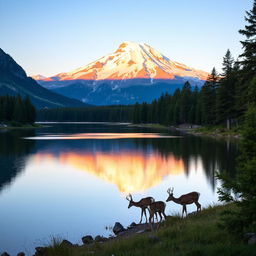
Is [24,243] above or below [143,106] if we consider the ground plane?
below

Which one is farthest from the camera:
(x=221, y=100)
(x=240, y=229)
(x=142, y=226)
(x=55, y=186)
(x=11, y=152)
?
(x=221, y=100)

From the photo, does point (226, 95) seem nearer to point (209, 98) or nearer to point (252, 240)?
point (209, 98)

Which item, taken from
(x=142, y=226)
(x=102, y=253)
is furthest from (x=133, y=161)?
(x=102, y=253)

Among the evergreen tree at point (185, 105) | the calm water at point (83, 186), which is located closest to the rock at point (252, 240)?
the calm water at point (83, 186)

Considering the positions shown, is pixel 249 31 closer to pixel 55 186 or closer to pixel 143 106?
pixel 55 186

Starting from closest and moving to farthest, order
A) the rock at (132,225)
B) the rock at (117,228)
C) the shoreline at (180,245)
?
the shoreline at (180,245) → the rock at (117,228) → the rock at (132,225)

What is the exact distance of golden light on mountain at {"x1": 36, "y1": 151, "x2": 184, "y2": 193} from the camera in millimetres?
31594

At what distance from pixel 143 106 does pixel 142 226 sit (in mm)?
164600

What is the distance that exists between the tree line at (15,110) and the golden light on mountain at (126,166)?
3295 inches

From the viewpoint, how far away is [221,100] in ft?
285

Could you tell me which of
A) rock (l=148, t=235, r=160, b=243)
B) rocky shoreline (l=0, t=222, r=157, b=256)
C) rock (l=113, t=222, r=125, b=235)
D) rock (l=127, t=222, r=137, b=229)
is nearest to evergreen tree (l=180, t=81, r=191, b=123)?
rock (l=127, t=222, r=137, b=229)

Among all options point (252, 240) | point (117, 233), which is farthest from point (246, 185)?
point (117, 233)

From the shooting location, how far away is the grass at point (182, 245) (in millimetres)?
10039

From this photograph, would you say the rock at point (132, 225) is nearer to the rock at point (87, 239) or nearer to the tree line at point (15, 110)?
the rock at point (87, 239)
